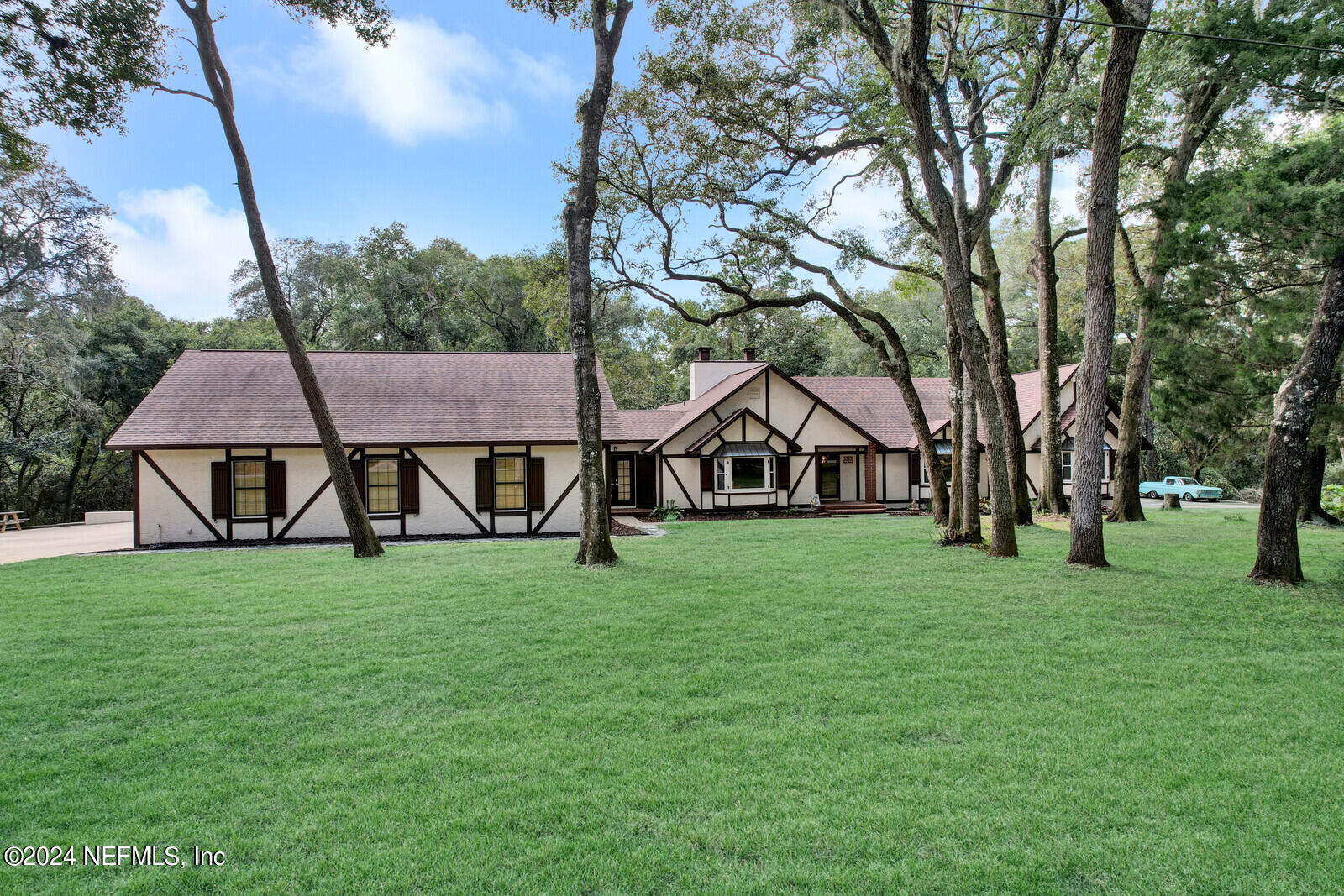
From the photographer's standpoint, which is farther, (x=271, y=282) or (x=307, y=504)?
(x=307, y=504)

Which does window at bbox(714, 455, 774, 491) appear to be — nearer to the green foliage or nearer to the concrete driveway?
the green foliage

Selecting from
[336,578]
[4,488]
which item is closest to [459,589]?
[336,578]

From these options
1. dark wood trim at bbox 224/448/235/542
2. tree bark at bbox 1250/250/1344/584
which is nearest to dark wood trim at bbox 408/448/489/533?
dark wood trim at bbox 224/448/235/542

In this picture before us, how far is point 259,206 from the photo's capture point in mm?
12086

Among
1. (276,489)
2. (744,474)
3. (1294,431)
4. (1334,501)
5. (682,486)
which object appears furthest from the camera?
(744,474)

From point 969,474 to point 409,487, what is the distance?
1201 cm

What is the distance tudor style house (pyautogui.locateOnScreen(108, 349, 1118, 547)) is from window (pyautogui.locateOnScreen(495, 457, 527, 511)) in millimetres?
28

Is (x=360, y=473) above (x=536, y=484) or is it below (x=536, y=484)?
above

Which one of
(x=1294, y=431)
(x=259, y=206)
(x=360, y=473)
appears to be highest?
(x=259, y=206)

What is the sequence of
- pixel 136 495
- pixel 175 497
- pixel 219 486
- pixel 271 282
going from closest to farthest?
pixel 271 282
pixel 136 495
pixel 175 497
pixel 219 486

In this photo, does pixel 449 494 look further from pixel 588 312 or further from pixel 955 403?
pixel 955 403

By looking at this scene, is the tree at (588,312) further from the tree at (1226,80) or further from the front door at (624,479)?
the front door at (624,479)

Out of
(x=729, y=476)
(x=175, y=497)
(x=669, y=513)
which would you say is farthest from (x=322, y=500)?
(x=729, y=476)

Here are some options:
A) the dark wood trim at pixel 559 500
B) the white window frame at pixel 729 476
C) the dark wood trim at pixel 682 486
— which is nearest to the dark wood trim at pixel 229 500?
the dark wood trim at pixel 559 500
